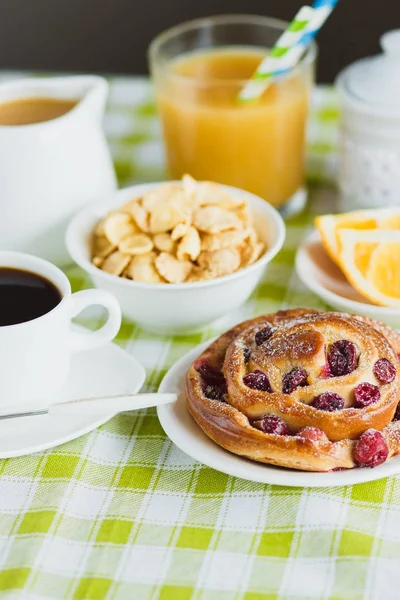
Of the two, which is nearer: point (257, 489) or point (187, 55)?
point (257, 489)

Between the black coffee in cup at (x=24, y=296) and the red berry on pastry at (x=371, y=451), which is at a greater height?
the black coffee in cup at (x=24, y=296)

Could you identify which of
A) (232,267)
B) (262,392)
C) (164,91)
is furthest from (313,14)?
(262,392)

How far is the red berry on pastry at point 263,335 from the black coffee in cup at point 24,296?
0.88ft

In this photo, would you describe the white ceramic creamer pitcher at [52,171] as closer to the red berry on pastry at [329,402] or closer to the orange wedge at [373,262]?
the orange wedge at [373,262]

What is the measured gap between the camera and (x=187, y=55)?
1.80 m

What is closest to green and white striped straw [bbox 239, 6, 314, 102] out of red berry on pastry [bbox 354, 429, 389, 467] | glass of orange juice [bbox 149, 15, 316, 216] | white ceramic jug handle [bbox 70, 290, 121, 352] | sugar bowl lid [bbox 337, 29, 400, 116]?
glass of orange juice [bbox 149, 15, 316, 216]

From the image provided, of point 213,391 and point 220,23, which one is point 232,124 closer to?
point 220,23

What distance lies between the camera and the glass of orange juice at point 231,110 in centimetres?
163

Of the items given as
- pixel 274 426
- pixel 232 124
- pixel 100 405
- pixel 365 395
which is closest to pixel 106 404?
pixel 100 405

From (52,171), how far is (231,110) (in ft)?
1.15

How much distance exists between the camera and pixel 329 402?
41.8 inches

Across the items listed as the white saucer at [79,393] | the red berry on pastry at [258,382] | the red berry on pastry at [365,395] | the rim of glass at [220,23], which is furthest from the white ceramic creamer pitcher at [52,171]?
the red berry on pastry at [365,395]

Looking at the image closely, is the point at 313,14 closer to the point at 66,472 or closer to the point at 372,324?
the point at 372,324

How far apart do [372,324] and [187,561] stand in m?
0.41
